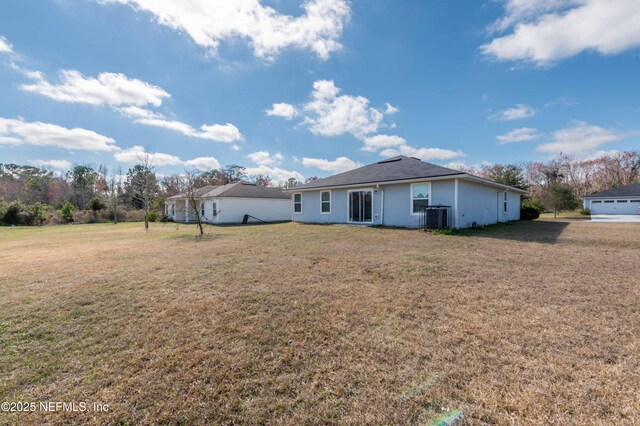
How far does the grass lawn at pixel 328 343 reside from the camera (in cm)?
193

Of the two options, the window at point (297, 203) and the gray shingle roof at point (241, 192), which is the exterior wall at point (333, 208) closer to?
the window at point (297, 203)

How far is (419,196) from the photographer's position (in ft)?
40.4

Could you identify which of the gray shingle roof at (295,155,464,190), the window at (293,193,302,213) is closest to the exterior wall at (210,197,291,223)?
the window at (293,193,302,213)

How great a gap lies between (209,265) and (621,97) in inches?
791

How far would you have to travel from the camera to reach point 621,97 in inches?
520

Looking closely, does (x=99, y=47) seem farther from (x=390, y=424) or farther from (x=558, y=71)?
(x=558, y=71)

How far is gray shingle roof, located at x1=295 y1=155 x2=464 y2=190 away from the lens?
12117mm

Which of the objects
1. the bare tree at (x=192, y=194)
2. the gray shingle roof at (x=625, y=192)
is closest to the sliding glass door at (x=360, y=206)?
the bare tree at (x=192, y=194)

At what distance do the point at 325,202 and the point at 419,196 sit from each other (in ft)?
19.1

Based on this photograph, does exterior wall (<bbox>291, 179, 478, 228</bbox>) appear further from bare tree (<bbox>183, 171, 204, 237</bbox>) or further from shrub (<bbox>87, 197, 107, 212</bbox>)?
shrub (<bbox>87, 197, 107, 212</bbox>)

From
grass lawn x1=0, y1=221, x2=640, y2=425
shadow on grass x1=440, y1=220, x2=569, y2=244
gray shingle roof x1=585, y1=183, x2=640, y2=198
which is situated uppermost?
gray shingle roof x1=585, y1=183, x2=640, y2=198

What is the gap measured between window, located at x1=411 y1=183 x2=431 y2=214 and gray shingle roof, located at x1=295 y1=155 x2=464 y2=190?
547mm

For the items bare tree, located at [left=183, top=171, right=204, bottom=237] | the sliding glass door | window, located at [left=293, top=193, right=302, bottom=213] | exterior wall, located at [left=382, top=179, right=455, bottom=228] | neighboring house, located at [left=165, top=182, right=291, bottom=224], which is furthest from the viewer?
neighboring house, located at [left=165, top=182, right=291, bottom=224]

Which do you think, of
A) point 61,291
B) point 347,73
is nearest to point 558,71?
point 347,73
